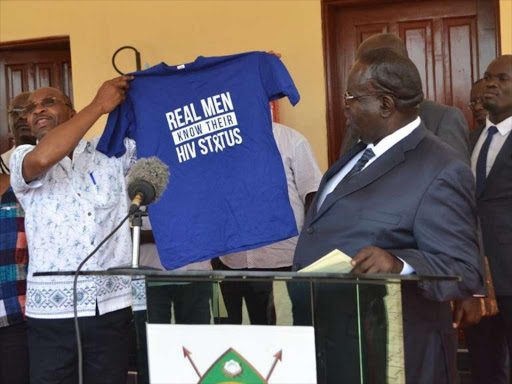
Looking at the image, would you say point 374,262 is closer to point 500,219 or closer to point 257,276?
point 257,276

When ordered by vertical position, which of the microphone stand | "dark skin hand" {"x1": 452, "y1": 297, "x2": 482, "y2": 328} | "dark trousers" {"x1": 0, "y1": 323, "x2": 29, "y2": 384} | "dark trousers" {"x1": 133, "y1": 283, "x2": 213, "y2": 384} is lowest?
"dark trousers" {"x1": 0, "y1": 323, "x2": 29, "y2": 384}

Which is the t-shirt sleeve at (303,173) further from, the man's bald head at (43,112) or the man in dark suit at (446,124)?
the man's bald head at (43,112)

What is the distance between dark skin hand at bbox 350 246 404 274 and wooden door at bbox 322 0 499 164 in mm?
3871

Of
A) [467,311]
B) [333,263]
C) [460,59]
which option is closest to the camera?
[333,263]

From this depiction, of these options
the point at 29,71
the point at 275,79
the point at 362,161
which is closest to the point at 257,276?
the point at 362,161

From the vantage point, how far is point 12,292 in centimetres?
346

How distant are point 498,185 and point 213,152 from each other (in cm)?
147

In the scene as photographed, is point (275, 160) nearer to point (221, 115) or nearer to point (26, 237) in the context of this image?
point (221, 115)

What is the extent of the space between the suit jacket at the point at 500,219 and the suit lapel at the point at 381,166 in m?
1.57

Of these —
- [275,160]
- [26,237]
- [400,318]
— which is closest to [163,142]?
[275,160]

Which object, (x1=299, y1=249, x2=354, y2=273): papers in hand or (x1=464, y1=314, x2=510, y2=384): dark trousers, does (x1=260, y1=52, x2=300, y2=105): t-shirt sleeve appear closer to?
(x1=299, y1=249, x2=354, y2=273): papers in hand

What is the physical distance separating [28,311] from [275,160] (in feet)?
4.12

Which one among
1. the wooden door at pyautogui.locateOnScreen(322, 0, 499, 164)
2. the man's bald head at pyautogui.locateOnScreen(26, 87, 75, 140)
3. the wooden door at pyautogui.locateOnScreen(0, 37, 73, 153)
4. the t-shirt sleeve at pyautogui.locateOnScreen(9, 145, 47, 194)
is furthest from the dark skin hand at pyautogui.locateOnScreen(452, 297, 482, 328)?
the wooden door at pyautogui.locateOnScreen(0, 37, 73, 153)

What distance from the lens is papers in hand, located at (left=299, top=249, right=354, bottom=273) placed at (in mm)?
2020
